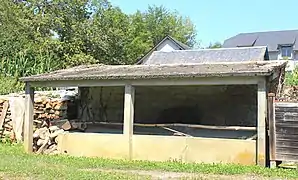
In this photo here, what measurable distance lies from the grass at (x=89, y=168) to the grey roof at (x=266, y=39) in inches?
1448

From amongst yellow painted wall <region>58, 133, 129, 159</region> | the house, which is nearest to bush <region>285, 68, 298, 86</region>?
yellow painted wall <region>58, 133, 129, 159</region>

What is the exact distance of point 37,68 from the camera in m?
23.5

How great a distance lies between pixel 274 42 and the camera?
150 feet

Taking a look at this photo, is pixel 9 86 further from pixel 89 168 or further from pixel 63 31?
pixel 63 31

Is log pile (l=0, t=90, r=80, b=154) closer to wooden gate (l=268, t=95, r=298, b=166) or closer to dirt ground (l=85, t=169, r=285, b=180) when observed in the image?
dirt ground (l=85, t=169, r=285, b=180)

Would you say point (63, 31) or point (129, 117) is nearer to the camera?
point (129, 117)

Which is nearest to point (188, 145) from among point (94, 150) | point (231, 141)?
point (231, 141)

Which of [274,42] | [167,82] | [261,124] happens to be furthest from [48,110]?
[274,42]

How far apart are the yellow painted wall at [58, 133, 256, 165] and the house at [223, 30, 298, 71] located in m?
33.5

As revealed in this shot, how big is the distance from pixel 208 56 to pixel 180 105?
30.2ft

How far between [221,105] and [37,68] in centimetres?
1219

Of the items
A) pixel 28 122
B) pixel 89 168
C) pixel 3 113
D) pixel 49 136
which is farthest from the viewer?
pixel 3 113

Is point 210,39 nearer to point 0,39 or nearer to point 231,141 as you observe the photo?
point 0,39

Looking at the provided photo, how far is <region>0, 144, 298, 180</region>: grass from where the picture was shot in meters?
9.00
